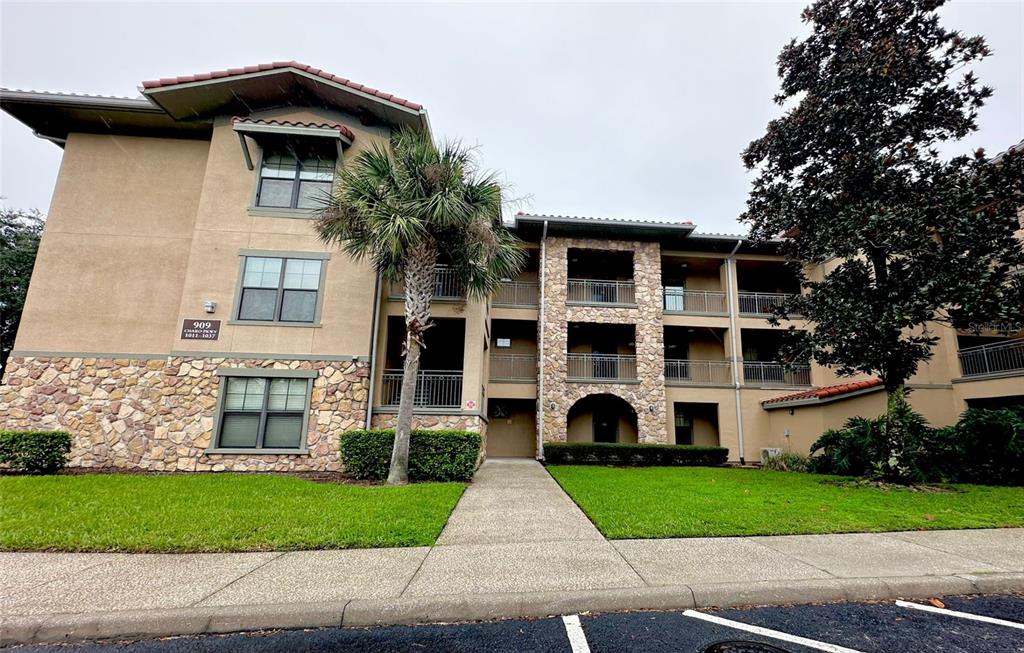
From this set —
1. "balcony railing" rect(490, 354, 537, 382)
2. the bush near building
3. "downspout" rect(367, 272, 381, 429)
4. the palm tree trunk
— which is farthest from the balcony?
the bush near building

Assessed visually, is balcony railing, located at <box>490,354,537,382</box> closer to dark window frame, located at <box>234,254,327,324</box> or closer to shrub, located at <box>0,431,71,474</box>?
dark window frame, located at <box>234,254,327,324</box>

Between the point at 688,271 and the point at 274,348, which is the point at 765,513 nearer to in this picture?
the point at 274,348

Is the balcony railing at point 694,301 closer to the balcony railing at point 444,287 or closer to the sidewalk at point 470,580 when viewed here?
the balcony railing at point 444,287

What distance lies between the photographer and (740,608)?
3.66 m

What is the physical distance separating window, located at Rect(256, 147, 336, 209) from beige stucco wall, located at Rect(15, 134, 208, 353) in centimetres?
211

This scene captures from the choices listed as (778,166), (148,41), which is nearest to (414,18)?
(148,41)

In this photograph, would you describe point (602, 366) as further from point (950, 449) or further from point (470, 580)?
point (470, 580)

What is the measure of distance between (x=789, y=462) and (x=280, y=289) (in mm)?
15761

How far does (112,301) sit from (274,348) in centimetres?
445

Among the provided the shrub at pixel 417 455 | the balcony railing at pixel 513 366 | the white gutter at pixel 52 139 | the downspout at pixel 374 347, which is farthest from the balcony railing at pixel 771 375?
A: the white gutter at pixel 52 139

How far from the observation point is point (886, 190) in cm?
962

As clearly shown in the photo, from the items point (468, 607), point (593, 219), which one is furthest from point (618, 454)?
point (468, 607)

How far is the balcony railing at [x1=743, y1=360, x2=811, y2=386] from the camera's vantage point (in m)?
17.5

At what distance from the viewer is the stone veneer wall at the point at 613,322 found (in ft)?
53.8
